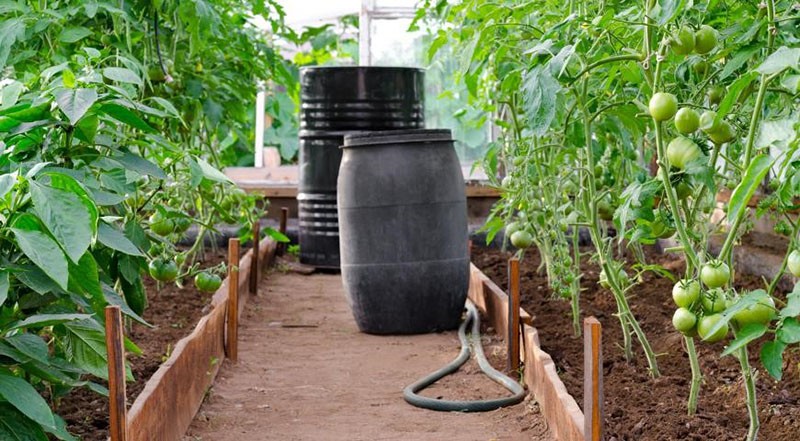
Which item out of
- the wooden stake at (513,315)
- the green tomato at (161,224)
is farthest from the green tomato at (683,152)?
the green tomato at (161,224)

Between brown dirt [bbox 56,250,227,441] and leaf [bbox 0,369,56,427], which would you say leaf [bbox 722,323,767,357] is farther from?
→ brown dirt [bbox 56,250,227,441]

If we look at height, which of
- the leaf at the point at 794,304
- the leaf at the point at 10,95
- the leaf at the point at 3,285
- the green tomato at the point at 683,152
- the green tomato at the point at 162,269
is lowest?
the green tomato at the point at 162,269

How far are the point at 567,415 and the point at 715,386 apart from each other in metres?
0.58

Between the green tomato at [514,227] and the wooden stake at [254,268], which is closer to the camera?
the green tomato at [514,227]

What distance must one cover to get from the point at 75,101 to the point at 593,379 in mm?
1183

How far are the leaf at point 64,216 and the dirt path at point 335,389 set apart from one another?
1.39 metres

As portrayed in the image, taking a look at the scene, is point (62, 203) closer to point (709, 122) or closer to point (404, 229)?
point (709, 122)

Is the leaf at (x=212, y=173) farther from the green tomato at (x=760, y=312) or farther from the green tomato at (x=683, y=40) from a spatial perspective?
the green tomato at (x=760, y=312)

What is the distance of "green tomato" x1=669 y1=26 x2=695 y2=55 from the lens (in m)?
2.16

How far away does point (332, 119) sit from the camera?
23.4 ft

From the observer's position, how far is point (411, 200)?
4.96 m

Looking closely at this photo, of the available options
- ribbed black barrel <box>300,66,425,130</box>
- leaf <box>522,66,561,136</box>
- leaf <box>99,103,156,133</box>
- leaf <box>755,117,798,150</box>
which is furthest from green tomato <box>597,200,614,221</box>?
ribbed black barrel <box>300,66,425,130</box>

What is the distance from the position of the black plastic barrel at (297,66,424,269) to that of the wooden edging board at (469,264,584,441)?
230 cm

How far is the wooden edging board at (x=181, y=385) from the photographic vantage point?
2.77 m
